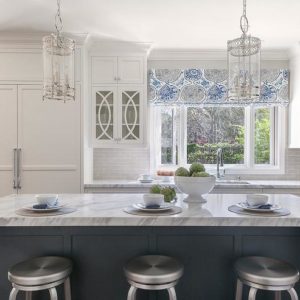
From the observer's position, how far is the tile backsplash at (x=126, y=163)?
4.25 meters

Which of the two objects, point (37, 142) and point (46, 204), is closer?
point (46, 204)

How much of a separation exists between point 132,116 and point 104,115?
0.35 m

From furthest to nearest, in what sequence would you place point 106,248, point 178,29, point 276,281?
point 178,29 < point 106,248 < point 276,281

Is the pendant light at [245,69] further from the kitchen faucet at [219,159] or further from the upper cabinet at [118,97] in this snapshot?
the kitchen faucet at [219,159]

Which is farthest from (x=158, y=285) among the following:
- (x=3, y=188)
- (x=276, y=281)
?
(x=3, y=188)

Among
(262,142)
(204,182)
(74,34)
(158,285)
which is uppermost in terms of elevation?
(74,34)

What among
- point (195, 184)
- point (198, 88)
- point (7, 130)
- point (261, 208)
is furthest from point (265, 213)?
point (7, 130)

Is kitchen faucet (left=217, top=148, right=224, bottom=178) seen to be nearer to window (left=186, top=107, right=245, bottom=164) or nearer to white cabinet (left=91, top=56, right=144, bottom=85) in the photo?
window (left=186, top=107, right=245, bottom=164)

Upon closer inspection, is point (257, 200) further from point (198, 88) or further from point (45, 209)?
point (198, 88)

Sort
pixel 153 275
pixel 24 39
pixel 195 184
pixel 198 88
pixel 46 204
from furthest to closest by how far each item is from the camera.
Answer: pixel 198 88 → pixel 24 39 → pixel 195 184 → pixel 46 204 → pixel 153 275

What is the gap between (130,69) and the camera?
3879 mm

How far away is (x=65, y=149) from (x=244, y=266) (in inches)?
95.6

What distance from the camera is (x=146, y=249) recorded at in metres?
1.98

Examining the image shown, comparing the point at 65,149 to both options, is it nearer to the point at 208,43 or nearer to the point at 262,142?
the point at 208,43
